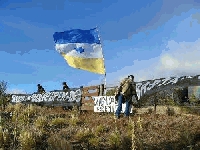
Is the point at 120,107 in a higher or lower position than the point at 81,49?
lower

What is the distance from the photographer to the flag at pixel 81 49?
2323 cm

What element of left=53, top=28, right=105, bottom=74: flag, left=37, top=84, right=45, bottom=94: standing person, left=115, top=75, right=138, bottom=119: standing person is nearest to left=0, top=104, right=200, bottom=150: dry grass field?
left=115, top=75, right=138, bottom=119: standing person

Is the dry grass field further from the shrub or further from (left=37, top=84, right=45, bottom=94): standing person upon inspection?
(left=37, top=84, right=45, bottom=94): standing person

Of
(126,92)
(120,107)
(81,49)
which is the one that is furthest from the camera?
(81,49)

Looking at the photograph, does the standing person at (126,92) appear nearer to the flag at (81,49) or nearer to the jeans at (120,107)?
the jeans at (120,107)

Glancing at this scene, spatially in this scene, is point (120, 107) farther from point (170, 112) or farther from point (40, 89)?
point (40, 89)

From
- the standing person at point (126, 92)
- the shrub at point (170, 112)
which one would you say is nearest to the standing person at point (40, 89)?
the standing person at point (126, 92)

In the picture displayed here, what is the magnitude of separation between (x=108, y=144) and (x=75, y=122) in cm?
360

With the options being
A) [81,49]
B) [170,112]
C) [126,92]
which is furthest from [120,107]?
[81,49]

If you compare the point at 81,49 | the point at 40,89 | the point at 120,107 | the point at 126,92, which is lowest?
the point at 120,107

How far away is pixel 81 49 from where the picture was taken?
24156mm

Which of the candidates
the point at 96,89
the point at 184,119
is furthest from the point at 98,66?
the point at 184,119

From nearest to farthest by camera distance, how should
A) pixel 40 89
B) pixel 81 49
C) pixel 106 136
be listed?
pixel 106 136, pixel 81 49, pixel 40 89

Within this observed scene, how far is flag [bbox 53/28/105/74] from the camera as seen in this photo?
76.2 feet
